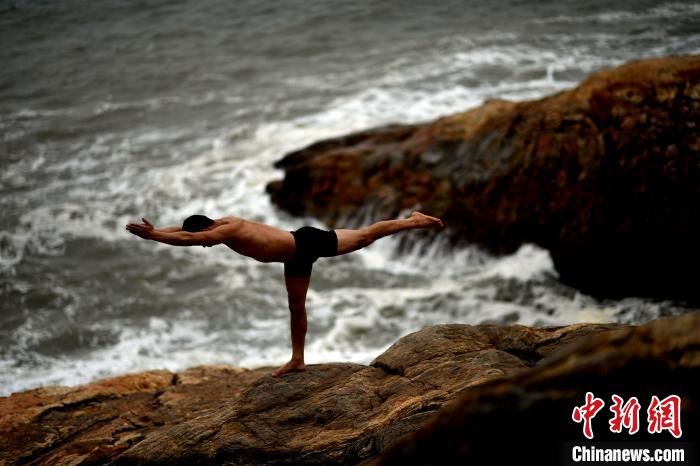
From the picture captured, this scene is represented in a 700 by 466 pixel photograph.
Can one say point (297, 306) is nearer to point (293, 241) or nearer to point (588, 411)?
point (293, 241)

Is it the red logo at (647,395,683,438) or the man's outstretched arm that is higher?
the man's outstretched arm

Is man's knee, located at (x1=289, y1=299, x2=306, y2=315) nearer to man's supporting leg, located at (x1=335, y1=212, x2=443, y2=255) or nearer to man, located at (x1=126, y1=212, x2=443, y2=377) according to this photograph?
man, located at (x1=126, y1=212, x2=443, y2=377)

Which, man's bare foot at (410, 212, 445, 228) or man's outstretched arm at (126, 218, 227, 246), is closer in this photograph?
man's outstretched arm at (126, 218, 227, 246)

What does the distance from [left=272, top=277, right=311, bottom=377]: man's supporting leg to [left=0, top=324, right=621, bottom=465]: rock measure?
0.10m

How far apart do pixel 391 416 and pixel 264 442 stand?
883 millimetres

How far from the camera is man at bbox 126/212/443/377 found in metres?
5.04

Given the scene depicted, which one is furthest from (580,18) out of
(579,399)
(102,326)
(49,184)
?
(579,399)

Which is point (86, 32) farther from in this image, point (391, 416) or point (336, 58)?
point (391, 416)

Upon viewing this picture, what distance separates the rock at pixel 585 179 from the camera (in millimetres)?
8969

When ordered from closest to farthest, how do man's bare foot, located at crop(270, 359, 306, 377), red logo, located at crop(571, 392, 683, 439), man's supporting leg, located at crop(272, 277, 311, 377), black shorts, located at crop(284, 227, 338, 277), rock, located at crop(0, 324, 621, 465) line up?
red logo, located at crop(571, 392, 683, 439)
rock, located at crop(0, 324, 621, 465)
black shorts, located at crop(284, 227, 338, 277)
man's supporting leg, located at crop(272, 277, 311, 377)
man's bare foot, located at crop(270, 359, 306, 377)

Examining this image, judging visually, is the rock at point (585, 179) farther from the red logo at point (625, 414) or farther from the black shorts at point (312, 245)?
the red logo at point (625, 414)

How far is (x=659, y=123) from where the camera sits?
29.4 ft

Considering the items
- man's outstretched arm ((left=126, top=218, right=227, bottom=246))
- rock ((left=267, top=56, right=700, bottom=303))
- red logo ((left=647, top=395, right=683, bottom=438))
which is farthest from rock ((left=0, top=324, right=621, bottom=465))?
rock ((left=267, top=56, right=700, bottom=303))

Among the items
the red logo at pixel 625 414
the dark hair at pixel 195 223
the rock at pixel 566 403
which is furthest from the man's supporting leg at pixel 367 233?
the red logo at pixel 625 414
